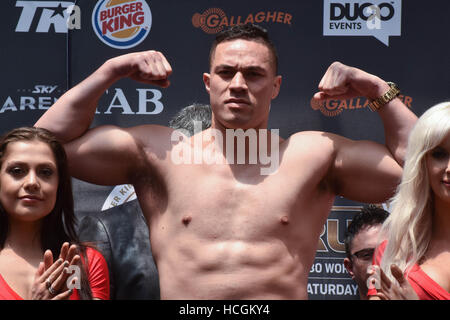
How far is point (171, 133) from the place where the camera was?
2.73m

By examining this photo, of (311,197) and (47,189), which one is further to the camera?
(311,197)

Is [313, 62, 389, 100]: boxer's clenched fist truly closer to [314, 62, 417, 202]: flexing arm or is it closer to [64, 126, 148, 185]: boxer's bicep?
[314, 62, 417, 202]: flexing arm

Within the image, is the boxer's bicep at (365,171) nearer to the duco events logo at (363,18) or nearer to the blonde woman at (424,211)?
the blonde woman at (424,211)

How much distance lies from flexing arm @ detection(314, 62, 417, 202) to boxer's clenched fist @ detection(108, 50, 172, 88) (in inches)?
22.6

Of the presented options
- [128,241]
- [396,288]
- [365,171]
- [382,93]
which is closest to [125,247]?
[128,241]

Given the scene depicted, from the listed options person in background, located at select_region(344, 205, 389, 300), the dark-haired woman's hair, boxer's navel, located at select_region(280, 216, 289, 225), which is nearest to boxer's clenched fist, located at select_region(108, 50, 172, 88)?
the dark-haired woman's hair

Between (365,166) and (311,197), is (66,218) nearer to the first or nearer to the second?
(311,197)

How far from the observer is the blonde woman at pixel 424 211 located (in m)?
2.31

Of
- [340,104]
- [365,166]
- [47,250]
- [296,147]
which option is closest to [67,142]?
[47,250]

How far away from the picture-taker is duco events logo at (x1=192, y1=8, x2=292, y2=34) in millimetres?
3383

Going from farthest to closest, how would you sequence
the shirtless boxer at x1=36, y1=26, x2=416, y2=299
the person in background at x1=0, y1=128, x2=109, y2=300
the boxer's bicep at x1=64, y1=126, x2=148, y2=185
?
the boxer's bicep at x1=64, y1=126, x2=148, y2=185
the shirtless boxer at x1=36, y1=26, x2=416, y2=299
the person in background at x1=0, y1=128, x2=109, y2=300

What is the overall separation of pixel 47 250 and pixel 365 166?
1158mm

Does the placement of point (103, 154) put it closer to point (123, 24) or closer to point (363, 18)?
point (123, 24)

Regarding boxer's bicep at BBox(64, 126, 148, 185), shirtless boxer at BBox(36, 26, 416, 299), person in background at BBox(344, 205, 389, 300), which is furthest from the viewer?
person in background at BBox(344, 205, 389, 300)
